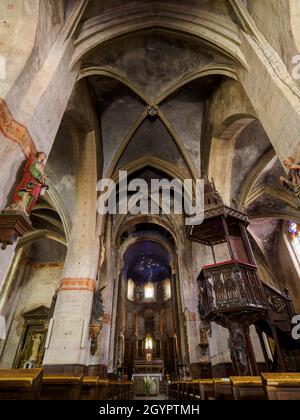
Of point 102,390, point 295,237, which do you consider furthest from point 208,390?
point 295,237

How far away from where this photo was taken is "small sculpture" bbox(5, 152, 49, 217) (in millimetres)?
3692

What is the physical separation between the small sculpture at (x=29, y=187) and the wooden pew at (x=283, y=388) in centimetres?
368

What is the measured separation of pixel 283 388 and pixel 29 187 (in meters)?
4.18

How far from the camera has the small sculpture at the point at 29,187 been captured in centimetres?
369

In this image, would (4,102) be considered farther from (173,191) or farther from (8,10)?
(173,191)

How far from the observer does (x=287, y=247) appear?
14305 millimetres

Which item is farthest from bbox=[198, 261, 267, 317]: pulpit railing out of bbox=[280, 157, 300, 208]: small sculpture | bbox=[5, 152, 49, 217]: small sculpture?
bbox=[5, 152, 49, 217]: small sculpture

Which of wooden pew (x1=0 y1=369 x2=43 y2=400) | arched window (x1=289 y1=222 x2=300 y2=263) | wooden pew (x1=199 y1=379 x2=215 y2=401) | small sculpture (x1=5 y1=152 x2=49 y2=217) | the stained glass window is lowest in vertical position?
wooden pew (x1=199 y1=379 x2=215 y2=401)

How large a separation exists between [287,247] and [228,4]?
1287 cm

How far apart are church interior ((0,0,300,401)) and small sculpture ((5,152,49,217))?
3 centimetres

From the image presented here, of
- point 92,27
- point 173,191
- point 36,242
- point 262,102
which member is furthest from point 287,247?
point 36,242

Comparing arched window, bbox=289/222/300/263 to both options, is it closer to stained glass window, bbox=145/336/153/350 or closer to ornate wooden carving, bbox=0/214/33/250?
ornate wooden carving, bbox=0/214/33/250

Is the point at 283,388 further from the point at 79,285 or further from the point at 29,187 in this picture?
the point at 79,285

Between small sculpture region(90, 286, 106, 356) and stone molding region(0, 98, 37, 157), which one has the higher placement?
stone molding region(0, 98, 37, 157)
